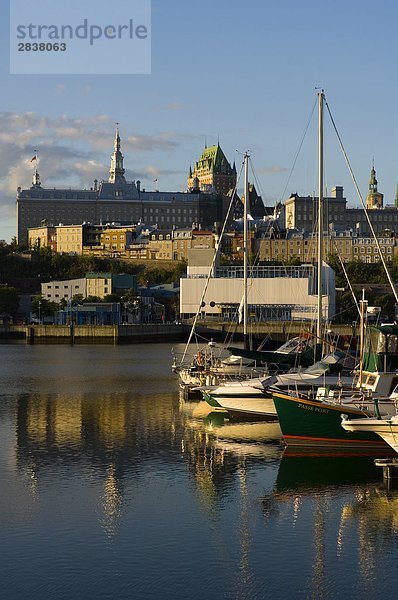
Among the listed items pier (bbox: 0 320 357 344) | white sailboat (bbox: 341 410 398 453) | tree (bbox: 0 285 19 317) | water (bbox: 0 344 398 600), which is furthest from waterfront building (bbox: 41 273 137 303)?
white sailboat (bbox: 341 410 398 453)

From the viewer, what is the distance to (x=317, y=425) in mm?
39438

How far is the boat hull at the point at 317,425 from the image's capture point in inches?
1527

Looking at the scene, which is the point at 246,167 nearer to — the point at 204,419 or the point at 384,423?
the point at 204,419

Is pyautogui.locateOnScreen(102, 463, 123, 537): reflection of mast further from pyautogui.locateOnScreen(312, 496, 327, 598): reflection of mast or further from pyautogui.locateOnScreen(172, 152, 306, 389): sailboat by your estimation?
pyautogui.locateOnScreen(172, 152, 306, 389): sailboat

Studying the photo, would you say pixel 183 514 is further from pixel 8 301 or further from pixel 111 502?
pixel 8 301

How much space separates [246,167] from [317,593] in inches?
1850

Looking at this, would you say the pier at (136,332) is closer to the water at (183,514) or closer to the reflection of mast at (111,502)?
the water at (183,514)

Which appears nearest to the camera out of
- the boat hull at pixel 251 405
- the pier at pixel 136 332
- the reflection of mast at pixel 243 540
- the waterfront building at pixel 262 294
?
the reflection of mast at pixel 243 540

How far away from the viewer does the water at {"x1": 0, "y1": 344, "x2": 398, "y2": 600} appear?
86.4 feet

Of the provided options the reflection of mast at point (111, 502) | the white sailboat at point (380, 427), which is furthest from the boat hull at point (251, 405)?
the white sailboat at point (380, 427)

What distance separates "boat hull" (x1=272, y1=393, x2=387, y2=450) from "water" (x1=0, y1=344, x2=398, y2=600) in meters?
0.79

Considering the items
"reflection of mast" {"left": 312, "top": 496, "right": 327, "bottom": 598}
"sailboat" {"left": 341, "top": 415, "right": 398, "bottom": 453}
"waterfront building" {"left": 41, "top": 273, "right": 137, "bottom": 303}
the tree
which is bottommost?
"reflection of mast" {"left": 312, "top": 496, "right": 327, "bottom": 598}

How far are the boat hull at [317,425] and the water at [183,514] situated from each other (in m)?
0.79

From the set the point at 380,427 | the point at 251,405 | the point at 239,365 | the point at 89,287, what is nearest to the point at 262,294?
the point at 89,287
